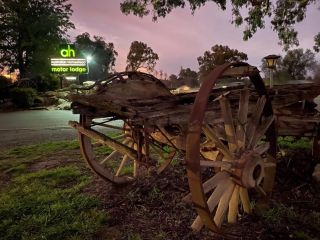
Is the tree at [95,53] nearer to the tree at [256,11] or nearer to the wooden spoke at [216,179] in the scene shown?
the tree at [256,11]

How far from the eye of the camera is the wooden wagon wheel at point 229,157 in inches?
106

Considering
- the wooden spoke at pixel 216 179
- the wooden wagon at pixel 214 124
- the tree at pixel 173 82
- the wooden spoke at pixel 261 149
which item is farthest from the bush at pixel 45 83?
the wooden spoke at pixel 216 179

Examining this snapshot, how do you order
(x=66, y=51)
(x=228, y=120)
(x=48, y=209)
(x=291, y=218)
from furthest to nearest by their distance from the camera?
(x=66, y=51) < (x=48, y=209) < (x=291, y=218) < (x=228, y=120)

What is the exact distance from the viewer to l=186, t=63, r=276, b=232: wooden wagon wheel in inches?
106

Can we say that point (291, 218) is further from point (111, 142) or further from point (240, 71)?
point (111, 142)

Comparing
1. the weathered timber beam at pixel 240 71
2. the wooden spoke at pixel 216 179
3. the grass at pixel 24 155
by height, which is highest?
the weathered timber beam at pixel 240 71

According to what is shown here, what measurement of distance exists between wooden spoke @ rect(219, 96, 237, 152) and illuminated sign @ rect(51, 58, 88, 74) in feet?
117

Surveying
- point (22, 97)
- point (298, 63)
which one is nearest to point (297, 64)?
point (298, 63)

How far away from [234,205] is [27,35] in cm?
4047

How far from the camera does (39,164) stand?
280 inches

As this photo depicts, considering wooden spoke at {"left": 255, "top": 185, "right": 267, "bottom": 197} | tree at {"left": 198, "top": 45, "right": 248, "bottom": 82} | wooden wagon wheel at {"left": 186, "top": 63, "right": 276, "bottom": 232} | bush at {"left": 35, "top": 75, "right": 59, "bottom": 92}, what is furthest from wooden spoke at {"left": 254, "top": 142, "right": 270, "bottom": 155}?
tree at {"left": 198, "top": 45, "right": 248, "bottom": 82}

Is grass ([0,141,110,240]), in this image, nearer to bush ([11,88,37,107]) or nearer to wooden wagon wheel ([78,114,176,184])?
wooden wagon wheel ([78,114,176,184])

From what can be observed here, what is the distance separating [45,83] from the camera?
35.3 m

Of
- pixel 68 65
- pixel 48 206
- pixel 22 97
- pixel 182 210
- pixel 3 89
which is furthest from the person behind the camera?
pixel 68 65
